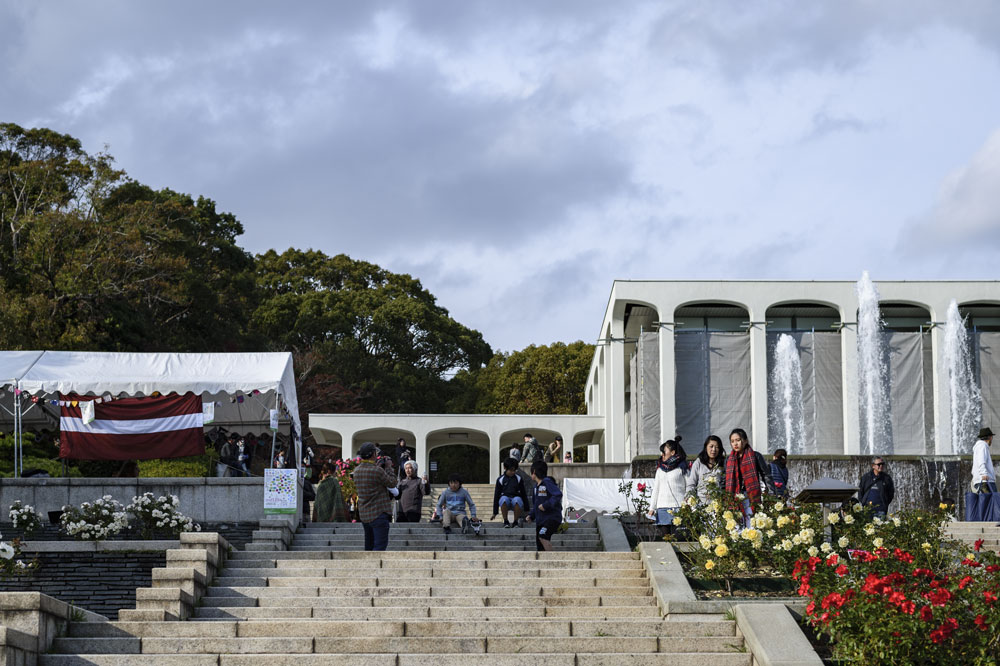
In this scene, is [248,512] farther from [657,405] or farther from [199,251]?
[199,251]

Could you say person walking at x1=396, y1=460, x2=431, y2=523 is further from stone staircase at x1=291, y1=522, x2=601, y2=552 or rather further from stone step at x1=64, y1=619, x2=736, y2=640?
stone step at x1=64, y1=619, x2=736, y2=640

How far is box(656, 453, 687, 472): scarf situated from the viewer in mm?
12547

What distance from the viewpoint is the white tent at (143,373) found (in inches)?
699

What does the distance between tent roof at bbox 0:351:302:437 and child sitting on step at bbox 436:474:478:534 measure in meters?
3.48

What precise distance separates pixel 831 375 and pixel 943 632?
27.5 m

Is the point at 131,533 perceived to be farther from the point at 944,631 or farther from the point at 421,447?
the point at 421,447

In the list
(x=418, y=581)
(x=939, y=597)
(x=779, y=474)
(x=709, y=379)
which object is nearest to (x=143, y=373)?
(x=418, y=581)

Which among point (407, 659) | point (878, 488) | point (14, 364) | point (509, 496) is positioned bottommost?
point (407, 659)

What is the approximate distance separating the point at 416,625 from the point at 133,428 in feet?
31.5

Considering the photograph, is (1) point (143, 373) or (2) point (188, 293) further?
(2) point (188, 293)

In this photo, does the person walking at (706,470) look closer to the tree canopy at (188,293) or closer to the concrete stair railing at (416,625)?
the concrete stair railing at (416,625)

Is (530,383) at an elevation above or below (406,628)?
above

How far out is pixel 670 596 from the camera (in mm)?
10258

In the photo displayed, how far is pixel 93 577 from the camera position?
13977mm
